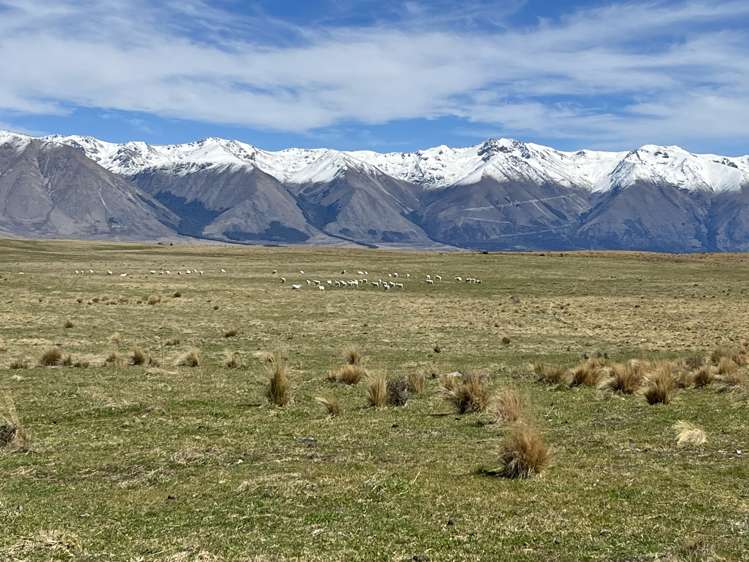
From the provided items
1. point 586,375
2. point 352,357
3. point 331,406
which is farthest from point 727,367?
point 331,406

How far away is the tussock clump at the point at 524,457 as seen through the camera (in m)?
12.8

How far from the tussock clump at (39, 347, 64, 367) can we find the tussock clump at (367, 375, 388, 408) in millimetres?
12944

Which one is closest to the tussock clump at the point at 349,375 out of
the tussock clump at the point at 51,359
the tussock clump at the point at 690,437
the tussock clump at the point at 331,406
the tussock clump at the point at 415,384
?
the tussock clump at the point at 415,384

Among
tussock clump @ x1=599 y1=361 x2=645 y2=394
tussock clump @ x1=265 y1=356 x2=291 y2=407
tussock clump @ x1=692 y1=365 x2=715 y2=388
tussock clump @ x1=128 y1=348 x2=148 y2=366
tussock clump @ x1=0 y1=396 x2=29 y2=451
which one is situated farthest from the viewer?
tussock clump @ x1=128 y1=348 x2=148 y2=366

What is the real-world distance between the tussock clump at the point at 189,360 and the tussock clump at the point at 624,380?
14676 millimetres

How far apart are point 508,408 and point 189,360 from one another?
567 inches

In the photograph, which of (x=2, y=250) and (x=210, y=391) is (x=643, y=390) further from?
(x=2, y=250)

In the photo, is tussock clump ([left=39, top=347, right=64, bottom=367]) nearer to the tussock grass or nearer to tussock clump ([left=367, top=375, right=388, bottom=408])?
the tussock grass

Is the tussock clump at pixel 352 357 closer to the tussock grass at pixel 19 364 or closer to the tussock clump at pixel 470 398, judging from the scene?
the tussock clump at pixel 470 398

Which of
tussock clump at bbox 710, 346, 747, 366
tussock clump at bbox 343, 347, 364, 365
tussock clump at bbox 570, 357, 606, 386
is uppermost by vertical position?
tussock clump at bbox 710, 346, 747, 366

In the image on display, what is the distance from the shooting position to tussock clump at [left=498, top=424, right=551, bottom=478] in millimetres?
12789

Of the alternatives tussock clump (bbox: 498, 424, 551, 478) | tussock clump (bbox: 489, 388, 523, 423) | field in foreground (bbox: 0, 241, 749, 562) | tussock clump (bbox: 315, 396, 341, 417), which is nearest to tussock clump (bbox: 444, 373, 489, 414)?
field in foreground (bbox: 0, 241, 749, 562)

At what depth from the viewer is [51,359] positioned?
26.5m

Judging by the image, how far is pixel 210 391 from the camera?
22.1 m
